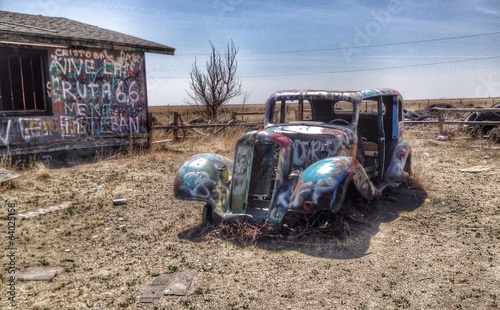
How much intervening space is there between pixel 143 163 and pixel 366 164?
5.72 m

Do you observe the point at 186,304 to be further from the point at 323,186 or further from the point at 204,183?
the point at 204,183

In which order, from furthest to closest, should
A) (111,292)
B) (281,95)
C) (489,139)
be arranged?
1. (489,139)
2. (281,95)
3. (111,292)

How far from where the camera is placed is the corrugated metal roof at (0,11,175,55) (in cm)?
923

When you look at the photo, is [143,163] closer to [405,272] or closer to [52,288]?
[52,288]

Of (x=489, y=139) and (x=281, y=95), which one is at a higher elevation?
(x=281, y=95)

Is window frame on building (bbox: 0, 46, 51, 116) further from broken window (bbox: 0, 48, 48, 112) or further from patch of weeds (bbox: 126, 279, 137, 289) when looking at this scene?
patch of weeds (bbox: 126, 279, 137, 289)

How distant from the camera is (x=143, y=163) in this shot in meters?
10.2

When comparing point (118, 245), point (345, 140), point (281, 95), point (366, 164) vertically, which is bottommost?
point (118, 245)

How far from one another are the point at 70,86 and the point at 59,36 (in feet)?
4.14

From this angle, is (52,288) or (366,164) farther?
(366,164)

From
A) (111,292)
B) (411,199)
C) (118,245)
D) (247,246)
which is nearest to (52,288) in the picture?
(111,292)

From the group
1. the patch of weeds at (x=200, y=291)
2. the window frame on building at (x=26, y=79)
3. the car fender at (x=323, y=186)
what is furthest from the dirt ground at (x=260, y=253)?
the window frame on building at (x=26, y=79)

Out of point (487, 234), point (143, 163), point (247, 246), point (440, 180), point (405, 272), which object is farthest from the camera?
point (143, 163)

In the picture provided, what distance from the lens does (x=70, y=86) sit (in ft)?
34.4
